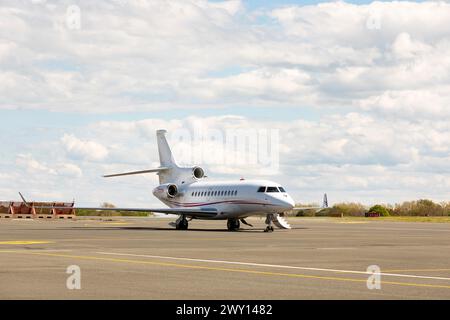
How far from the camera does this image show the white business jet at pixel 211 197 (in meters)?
55.6

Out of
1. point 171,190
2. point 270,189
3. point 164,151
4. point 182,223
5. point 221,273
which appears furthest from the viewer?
point 164,151

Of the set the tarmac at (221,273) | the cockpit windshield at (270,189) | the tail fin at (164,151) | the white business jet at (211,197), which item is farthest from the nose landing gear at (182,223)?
the tarmac at (221,273)

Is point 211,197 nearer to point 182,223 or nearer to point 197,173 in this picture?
point 182,223

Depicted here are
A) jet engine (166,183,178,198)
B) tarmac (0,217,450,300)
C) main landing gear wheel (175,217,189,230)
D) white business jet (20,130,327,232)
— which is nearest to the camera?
tarmac (0,217,450,300)

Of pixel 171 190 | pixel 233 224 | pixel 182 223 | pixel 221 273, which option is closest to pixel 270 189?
pixel 233 224

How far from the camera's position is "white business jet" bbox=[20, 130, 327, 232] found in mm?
55594

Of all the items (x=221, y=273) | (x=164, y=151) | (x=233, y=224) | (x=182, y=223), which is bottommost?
(x=221, y=273)

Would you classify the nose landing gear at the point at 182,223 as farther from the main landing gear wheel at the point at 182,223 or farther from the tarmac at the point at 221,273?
the tarmac at the point at 221,273

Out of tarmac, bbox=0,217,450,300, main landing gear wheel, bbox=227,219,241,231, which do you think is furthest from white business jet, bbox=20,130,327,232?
tarmac, bbox=0,217,450,300

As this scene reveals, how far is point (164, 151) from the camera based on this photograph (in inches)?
2872

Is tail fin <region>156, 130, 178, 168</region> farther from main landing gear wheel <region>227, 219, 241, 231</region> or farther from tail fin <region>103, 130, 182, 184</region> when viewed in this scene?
main landing gear wheel <region>227, 219, 241, 231</region>

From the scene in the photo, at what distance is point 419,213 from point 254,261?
360 feet

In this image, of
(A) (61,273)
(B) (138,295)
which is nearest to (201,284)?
(B) (138,295)

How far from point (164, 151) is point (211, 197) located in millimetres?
12291
